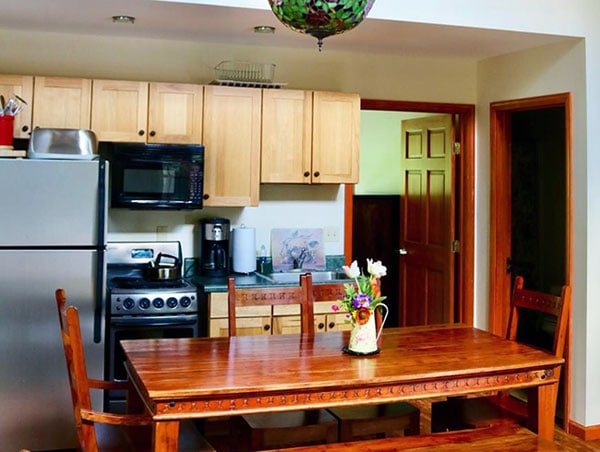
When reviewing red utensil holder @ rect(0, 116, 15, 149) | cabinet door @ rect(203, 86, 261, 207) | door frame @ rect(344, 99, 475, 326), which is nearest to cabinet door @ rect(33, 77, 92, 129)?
red utensil holder @ rect(0, 116, 15, 149)

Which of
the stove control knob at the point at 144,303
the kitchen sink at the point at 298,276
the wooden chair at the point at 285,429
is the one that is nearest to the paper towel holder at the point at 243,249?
the kitchen sink at the point at 298,276

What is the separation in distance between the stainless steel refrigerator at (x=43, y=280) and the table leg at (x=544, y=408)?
2.14 meters

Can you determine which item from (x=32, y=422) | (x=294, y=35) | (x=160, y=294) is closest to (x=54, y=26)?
(x=294, y=35)

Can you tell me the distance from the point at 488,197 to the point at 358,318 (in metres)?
2.58

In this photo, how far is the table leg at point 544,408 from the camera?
277 cm

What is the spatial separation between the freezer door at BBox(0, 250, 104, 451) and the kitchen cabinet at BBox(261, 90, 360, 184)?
1356 mm

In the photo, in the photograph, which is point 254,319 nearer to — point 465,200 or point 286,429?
point 286,429

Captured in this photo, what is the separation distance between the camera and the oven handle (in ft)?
12.5

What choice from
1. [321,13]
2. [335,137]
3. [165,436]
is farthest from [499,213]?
[165,436]

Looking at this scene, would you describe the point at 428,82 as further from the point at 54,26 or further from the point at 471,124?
the point at 54,26

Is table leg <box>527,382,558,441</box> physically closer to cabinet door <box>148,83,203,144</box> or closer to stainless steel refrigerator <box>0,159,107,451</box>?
stainless steel refrigerator <box>0,159,107,451</box>

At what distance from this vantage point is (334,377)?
2424 millimetres

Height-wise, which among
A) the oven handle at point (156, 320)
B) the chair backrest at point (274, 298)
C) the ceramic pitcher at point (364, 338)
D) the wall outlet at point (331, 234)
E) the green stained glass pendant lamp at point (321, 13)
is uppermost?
the green stained glass pendant lamp at point (321, 13)

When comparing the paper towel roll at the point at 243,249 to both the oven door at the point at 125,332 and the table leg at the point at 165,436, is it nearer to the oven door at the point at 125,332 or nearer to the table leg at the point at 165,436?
the oven door at the point at 125,332
